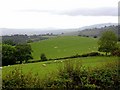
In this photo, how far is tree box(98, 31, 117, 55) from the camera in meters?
31.0

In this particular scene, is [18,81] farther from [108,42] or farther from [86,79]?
[108,42]

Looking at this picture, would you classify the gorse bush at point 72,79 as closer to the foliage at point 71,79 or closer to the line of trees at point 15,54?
the foliage at point 71,79

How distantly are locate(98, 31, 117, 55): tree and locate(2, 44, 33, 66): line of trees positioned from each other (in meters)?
8.28

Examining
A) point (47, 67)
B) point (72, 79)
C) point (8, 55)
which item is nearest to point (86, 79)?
point (72, 79)

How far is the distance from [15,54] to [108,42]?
33.4 feet

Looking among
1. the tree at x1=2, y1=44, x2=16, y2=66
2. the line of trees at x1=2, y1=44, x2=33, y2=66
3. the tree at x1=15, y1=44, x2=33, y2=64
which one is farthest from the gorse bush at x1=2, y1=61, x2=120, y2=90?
the tree at x1=15, y1=44, x2=33, y2=64

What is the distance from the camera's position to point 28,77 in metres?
15.3

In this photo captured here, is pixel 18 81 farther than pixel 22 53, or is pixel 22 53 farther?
pixel 22 53

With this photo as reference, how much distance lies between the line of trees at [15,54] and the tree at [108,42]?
8.28 meters

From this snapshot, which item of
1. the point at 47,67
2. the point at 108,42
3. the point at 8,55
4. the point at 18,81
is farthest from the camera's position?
the point at 108,42

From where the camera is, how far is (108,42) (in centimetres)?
3141

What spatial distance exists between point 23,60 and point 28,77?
54.5ft

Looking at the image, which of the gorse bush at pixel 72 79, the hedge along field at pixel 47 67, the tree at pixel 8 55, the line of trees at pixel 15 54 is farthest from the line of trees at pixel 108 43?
the gorse bush at pixel 72 79

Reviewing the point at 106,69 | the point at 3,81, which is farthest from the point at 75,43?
the point at 3,81
